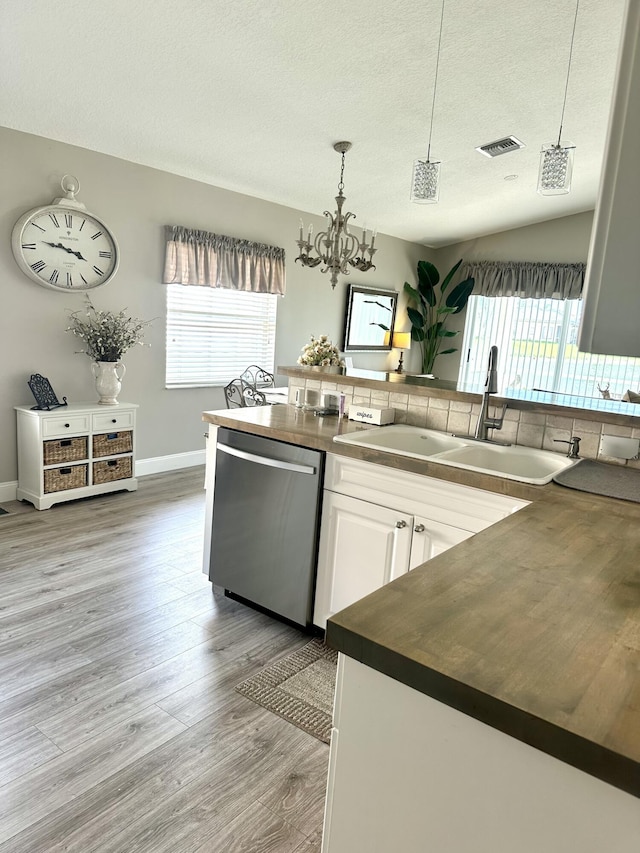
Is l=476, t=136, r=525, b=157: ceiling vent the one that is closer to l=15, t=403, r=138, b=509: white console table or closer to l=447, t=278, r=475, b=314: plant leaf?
l=447, t=278, r=475, b=314: plant leaf

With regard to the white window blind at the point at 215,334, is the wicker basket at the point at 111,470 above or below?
below

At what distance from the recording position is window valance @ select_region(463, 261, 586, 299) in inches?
274

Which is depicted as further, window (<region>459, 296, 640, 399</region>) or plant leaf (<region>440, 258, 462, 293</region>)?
plant leaf (<region>440, 258, 462, 293</region>)

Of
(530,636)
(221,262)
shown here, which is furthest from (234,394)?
(530,636)

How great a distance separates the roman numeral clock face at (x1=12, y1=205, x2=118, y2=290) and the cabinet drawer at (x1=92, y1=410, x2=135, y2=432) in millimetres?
956

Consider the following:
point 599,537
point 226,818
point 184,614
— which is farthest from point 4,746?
point 599,537

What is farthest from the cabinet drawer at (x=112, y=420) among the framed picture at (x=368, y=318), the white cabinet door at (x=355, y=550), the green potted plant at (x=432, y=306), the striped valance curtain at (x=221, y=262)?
the green potted plant at (x=432, y=306)

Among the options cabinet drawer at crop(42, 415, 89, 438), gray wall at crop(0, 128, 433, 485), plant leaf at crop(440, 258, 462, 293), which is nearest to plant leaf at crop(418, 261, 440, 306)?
plant leaf at crop(440, 258, 462, 293)

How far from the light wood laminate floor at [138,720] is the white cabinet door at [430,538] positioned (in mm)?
731

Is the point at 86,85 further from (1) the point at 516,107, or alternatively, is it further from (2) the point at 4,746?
(2) the point at 4,746

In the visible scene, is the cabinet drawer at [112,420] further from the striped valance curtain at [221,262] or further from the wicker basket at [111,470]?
the striped valance curtain at [221,262]

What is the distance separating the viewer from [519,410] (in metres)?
2.34

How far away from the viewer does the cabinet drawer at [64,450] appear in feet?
12.7

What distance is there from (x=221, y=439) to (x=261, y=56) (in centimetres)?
207
